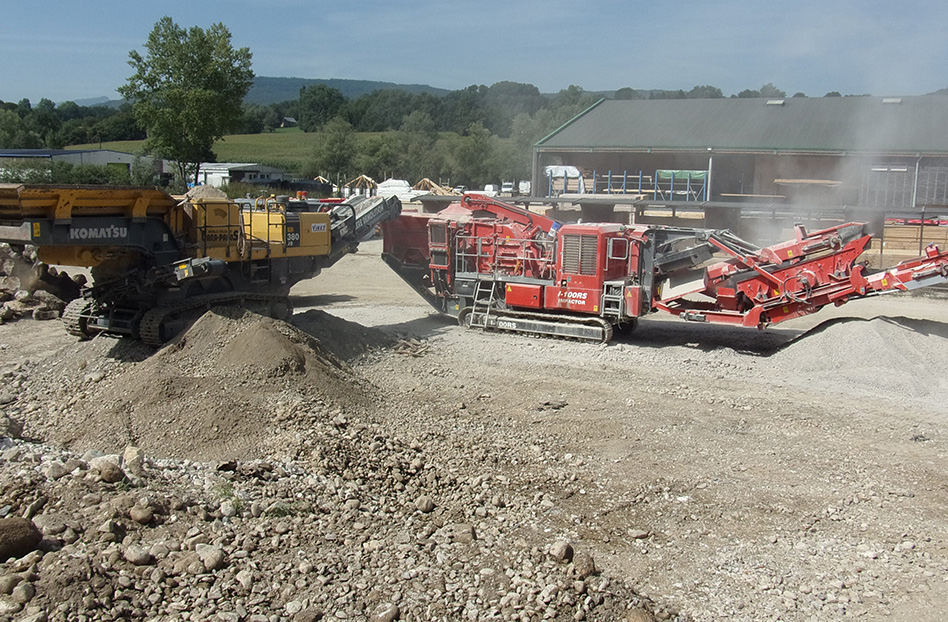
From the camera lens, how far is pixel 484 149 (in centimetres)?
6194

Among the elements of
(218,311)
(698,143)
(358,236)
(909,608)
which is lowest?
(909,608)

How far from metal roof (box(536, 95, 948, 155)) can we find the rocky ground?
2304 cm

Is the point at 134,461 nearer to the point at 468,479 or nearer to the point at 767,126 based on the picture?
the point at 468,479

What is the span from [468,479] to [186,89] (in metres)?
41.9

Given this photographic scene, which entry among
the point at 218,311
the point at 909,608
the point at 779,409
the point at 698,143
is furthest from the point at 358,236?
the point at 698,143

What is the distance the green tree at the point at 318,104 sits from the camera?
12625 centimetres

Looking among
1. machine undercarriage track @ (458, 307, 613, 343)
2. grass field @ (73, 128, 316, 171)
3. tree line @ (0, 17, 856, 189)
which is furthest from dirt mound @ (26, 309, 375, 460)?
grass field @ (73, 128, 316, 171)

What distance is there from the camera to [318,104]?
132375 millimetres

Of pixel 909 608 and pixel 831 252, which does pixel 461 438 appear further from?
pixel 831 252

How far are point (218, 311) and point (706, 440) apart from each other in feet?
20.9

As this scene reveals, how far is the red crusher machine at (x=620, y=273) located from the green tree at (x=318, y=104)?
114074 millimetres

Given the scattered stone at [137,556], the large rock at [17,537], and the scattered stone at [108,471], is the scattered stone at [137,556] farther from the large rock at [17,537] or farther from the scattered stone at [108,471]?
the scattered stone at [108,471]

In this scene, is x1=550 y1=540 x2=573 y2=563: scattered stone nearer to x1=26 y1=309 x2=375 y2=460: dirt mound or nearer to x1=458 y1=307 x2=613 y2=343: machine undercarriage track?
x1=26 y1=309 x2=375 y2=460: dirt mound

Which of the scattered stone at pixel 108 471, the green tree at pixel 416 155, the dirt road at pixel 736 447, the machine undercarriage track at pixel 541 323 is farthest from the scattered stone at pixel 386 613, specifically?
the green tree at pixel 416 155
